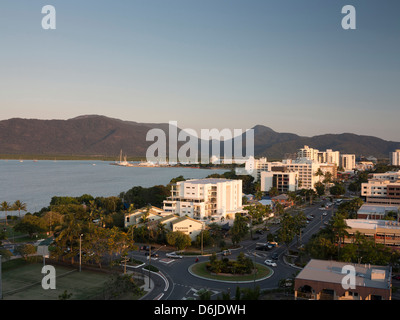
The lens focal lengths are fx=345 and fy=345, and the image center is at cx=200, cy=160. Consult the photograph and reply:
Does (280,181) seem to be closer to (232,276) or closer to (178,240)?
(178,240)

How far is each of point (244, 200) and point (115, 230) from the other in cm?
2587

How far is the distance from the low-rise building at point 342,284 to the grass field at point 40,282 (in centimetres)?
892

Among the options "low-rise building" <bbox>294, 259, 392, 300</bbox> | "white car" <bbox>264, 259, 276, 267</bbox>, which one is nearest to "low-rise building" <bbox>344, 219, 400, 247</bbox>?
"white car" <bbox>264, 259, 276, 267</bbox>

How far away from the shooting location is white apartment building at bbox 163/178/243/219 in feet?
109

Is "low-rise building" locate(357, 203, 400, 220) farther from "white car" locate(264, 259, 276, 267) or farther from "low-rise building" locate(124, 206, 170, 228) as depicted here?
"low-rise building" locate(124, 206, 170, 228)

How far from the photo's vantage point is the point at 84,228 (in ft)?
67.1

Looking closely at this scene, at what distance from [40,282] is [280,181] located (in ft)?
160

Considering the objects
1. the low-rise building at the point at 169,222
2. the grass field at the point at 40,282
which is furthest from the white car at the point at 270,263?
the grass field at the point at 40,282

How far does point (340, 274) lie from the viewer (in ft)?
46.6

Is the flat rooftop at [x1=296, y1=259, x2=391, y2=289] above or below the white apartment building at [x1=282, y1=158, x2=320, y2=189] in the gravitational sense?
below

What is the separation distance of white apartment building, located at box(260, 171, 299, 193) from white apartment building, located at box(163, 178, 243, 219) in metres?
23.9
